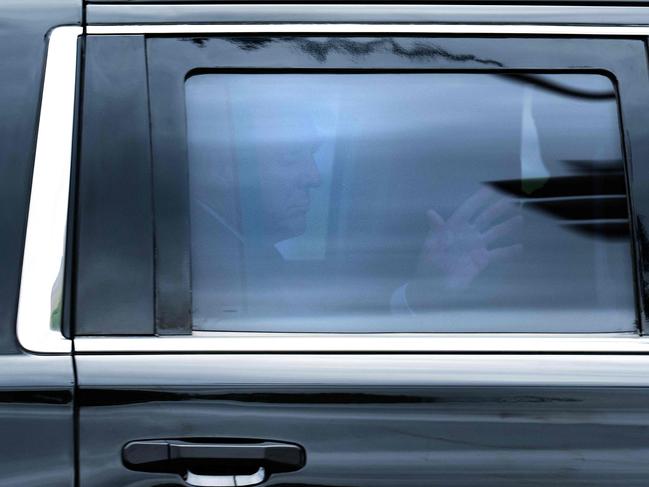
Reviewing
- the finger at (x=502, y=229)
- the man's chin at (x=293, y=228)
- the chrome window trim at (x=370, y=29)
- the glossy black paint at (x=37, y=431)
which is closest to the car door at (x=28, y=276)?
the glossy black paint at (x=37, y=431)

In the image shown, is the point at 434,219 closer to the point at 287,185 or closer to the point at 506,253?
the point at 506,253

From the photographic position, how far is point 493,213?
1.76 metres

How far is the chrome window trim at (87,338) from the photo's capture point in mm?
1631

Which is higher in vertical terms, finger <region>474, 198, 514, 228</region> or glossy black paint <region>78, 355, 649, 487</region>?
finger <region>474, 198, 514, 228</region>

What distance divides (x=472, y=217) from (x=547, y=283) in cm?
17

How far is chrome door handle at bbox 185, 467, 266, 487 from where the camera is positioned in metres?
1.58

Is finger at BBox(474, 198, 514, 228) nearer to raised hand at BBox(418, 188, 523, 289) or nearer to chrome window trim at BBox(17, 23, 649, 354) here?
raised hand at BBox(418, 188, 523, 289)

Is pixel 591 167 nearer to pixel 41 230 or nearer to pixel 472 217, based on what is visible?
pixel 472 217

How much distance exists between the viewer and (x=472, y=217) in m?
1.75

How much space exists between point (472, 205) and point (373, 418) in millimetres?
427

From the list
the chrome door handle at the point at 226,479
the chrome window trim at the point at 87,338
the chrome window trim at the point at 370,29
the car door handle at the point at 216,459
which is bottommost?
the chrome door handle at the point at 226,479

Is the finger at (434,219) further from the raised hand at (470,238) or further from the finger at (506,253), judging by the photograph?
the finger at (506,253)

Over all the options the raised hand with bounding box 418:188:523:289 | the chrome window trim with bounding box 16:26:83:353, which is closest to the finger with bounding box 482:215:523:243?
the raised hand with bounding box 418:188:523:289

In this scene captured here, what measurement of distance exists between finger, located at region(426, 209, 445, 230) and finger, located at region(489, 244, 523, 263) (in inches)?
4.2
